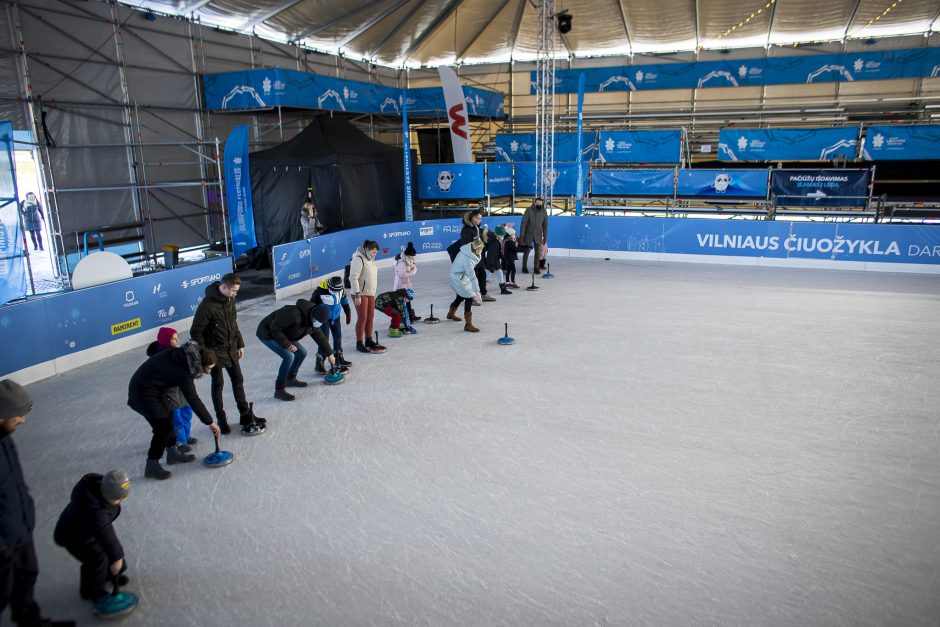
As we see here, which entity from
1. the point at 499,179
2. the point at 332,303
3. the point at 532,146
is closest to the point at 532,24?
the point at 532,146

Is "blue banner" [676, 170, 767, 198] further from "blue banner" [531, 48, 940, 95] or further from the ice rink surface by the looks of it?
the ice rink surface

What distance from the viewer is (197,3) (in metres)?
18.1

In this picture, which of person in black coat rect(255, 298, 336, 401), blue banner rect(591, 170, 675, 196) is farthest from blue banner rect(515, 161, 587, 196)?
person in black coat rect(255, 298, 336, 401)

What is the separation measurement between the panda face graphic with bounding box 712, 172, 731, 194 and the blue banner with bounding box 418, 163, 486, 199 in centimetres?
761

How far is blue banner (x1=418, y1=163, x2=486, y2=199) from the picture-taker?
21.4m

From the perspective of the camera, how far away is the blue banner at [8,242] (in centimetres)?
987

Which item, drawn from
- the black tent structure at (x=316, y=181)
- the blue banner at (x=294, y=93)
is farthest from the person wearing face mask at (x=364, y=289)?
the blue banner at (x=294, y=93)

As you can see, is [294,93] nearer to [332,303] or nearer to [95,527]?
[332,303]

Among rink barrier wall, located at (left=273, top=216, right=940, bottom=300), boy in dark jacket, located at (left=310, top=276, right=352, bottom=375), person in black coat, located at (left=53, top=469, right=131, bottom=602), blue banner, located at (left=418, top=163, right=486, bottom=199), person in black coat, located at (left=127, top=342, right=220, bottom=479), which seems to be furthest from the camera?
blue banner, located at (left=418, top=163, right=486, bottom=199)

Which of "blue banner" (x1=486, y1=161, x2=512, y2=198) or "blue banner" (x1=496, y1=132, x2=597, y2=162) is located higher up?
"blue banner" (x1=496, y1=132, x2=597, y2=162)

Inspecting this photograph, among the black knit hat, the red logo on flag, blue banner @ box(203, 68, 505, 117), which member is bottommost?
the black knit hat

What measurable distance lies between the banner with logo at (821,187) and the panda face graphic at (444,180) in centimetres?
1031

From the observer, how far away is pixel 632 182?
1897 cm

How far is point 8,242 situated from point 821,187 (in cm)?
1893
